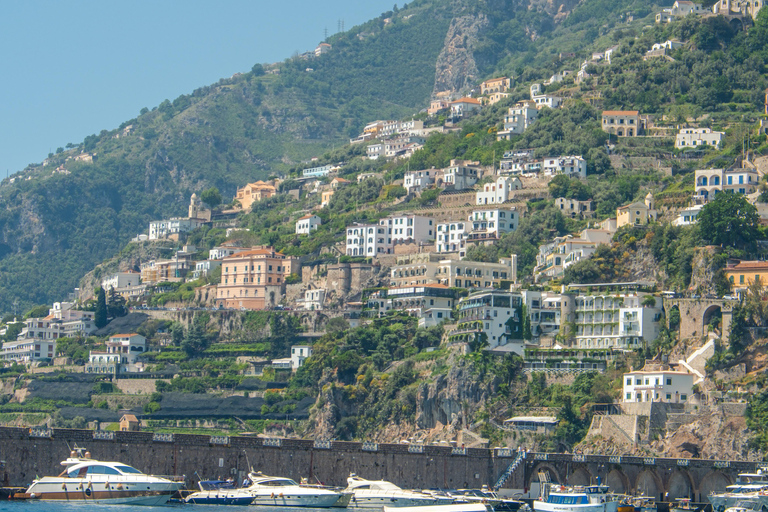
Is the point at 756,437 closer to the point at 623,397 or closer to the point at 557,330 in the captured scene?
the point at 623,397

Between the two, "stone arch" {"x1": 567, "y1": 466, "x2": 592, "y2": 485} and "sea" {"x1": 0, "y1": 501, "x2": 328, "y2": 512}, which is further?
"stone arch" {"x1": 567, "y1": 466, "x2": 592, "y2": 485}

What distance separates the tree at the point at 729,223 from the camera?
321 ft

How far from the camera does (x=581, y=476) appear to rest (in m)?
74.5

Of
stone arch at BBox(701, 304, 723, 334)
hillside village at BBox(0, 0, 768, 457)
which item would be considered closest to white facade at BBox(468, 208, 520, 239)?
hillside village at BBox(0, 0, 768, 457)

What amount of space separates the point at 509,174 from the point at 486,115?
21897 mm

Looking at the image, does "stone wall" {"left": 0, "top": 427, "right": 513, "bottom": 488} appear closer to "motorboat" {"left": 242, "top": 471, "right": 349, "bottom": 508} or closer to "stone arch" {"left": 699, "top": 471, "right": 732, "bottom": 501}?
"motorboat" {"left": 242, "top": 471, "right": 349, "bottom": 508}

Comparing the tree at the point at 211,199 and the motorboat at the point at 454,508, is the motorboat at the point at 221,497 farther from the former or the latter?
the tree at the point at 211,199

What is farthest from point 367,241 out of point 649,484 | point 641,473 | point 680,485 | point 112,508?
point 112,508

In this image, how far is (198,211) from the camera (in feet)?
542

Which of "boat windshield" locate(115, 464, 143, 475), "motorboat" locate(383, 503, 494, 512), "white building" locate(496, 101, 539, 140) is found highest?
"white building" locate(496, 101, 539, 140)

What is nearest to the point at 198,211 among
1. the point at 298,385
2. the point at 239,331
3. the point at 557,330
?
the point at 239,331

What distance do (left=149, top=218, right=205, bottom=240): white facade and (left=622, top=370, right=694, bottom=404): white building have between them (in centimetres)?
8101

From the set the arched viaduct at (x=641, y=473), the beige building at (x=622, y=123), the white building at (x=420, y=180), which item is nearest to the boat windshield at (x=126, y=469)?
the arched viaduct at (x=641, y=473)

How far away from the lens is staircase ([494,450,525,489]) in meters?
73.1
